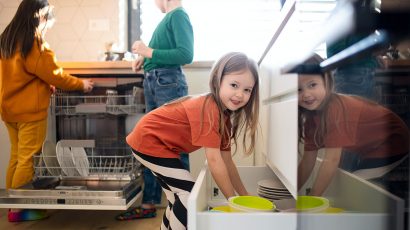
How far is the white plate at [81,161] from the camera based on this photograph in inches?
56.2

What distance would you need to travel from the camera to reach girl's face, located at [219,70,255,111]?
0.97 metres

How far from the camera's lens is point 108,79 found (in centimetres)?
157

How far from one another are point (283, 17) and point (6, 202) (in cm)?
123

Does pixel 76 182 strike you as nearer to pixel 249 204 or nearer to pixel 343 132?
pixel 249 204

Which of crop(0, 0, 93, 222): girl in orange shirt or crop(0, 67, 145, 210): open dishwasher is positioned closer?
crop(0, 67, 145, 210): open dishwasher

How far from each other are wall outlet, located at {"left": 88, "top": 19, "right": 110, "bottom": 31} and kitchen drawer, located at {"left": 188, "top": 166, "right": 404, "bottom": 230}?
1.57 m

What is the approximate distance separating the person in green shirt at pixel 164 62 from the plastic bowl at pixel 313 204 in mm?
924

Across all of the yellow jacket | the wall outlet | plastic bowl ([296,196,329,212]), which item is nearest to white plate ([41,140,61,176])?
the yellow jacket

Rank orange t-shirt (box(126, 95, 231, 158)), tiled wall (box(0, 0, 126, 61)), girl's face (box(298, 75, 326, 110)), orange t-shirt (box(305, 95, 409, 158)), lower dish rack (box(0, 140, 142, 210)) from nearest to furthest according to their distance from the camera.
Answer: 1. orange t-shirt (box(305, 95, 409, 158))
2. girl's face (box(298, 75, 326, 110))
3. orange t-shirt (box(126, 95, 231, 158))
4. lower dish rack (box(0, 140, 142, 210))
5. tiled wall (box(0, 0, 126, 61))

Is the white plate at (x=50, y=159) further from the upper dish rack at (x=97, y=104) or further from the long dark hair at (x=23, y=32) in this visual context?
the long dark hair at (x=23, y=32)

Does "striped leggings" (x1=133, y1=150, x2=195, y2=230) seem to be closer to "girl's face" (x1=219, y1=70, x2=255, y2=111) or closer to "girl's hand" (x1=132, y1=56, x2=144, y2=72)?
"girl's face" (x1=219, y1=70, x2=255, y2=111)

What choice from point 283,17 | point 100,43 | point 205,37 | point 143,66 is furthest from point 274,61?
point 100,43

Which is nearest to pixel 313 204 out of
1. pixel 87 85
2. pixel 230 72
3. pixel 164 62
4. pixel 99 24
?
pixel 230 72

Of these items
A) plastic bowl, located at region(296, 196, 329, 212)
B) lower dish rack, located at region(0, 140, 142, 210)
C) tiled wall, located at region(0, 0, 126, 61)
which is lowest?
lower dish rack, located at region(0, 140, 142, 210)
